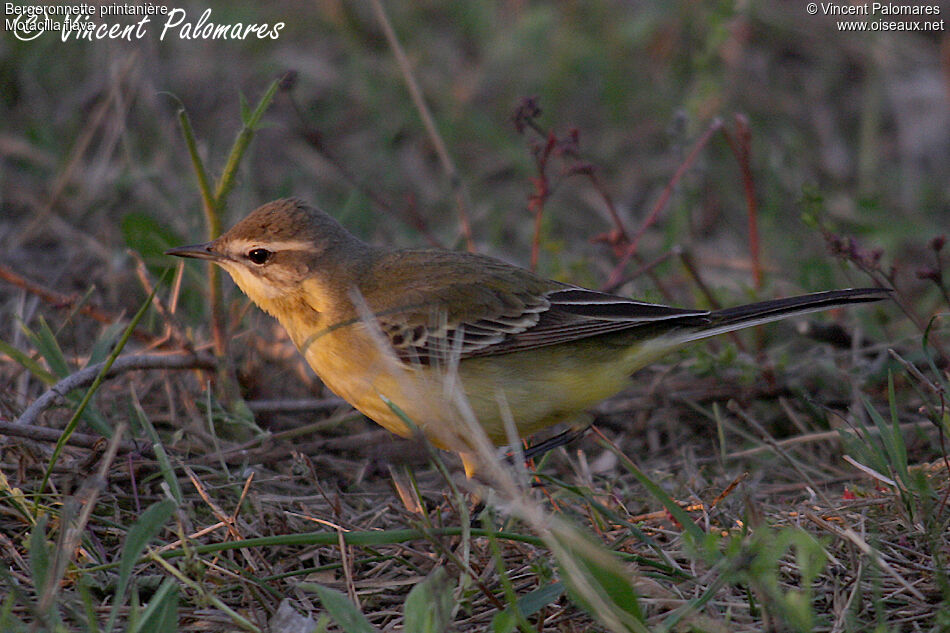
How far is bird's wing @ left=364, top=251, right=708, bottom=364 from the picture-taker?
5.32m

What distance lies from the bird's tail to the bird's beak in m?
2.65

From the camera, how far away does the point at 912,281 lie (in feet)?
26.2

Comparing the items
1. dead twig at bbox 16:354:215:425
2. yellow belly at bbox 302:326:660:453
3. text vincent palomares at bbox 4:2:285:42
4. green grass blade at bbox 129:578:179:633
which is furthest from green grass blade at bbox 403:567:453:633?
text vincent palomares at bbox 4:2:285:42

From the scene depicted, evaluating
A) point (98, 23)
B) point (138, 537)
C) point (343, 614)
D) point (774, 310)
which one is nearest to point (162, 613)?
point (138, 537)

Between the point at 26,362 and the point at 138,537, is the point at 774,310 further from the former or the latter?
the point at 26,362

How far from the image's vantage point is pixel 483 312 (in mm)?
5445

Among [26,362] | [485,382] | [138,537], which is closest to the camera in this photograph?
[138,537]

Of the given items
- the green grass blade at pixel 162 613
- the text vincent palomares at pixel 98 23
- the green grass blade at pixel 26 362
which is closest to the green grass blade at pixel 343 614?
the green grass blade at pixel 162 613

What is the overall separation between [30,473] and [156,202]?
3506 mm

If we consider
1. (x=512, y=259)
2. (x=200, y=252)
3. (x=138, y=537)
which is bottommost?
(x=138, y=537)

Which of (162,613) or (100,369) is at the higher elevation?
(100,369)

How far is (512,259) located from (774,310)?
9.96ft

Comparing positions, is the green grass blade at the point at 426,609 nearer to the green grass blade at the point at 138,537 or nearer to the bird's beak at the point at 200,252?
the green grass blade at the point at 138,537

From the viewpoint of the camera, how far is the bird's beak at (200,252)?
5.32 m
